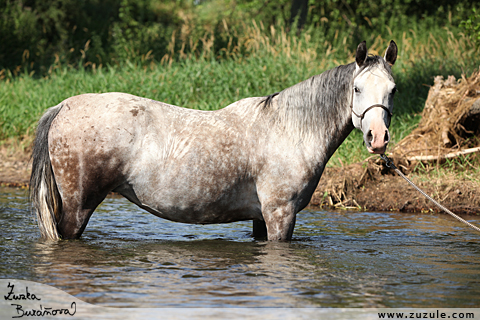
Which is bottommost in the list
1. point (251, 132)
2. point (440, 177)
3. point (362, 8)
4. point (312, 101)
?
point (440, 177)

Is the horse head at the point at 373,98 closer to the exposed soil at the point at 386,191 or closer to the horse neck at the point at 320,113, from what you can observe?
the horse neck at the point at 320,113

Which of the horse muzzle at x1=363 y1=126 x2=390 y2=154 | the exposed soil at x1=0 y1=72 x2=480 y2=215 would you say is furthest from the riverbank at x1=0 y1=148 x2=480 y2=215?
the horse muzzle at x1=363 y1=126 x2=390 y2=154

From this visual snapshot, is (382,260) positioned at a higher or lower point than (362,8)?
lower

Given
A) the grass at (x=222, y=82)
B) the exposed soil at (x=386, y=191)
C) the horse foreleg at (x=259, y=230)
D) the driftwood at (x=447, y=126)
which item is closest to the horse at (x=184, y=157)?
the horse foreleg at (x=259, y=230)

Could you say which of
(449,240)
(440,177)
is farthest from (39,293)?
(440,177)

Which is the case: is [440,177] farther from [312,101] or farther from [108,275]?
[108,275]

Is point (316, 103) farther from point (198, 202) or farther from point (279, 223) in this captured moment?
point (198, 202)

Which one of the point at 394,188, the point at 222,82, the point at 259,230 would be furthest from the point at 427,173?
the point at 222,82

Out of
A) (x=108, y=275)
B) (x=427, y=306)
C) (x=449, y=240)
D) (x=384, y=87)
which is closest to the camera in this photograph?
(x=427, y=306)

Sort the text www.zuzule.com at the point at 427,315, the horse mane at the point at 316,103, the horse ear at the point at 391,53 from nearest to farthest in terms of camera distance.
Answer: the text www.zuzule.com at the point at 427,315 → the horse ear at the point at 391,53 → the horse mane at the point at 316,103

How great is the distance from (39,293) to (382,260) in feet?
9.28

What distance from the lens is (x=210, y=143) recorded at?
4.88 metres

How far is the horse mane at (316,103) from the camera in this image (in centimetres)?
481

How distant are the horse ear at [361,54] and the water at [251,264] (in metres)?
1.72
